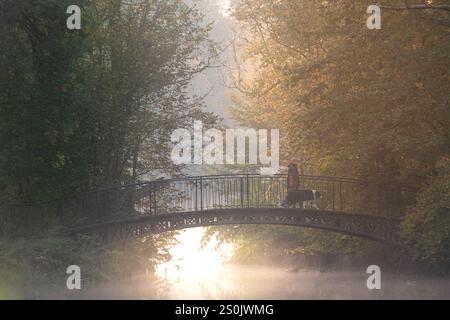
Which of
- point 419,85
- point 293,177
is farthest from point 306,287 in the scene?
point 419,85

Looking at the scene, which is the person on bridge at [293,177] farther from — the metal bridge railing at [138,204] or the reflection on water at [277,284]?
the reflection on water at [277,284]

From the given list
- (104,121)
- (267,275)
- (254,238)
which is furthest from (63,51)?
(254,238)

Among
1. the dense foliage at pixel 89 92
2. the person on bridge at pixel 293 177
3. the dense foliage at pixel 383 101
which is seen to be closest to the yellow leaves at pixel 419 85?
the dense foliage at pixel 383 101

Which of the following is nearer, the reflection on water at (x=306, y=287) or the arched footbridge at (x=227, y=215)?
the reflection on water at (x=306, y=287)

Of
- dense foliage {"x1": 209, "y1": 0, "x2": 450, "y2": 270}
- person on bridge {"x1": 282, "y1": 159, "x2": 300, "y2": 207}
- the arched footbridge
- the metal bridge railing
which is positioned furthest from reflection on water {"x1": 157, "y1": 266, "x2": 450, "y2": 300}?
person on bridge {"x1": 282, "y1": 159, "x2": 300, "y2": 207}

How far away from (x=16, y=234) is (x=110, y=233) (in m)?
3.33

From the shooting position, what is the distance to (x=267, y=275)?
34.8 m

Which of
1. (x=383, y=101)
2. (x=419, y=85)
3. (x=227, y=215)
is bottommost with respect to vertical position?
(x=227, y=215)

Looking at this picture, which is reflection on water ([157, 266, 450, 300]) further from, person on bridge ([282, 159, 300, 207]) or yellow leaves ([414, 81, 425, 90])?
yellow leaves ([414, 81, 425, 90])

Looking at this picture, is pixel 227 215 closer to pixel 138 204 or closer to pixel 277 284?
pixel 277 284

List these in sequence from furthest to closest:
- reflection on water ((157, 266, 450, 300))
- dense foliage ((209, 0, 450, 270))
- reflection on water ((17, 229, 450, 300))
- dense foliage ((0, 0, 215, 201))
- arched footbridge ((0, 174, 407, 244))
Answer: arched footbridge ((0, 174, 407, 244)) < dense foliage ((0, 0, 215, 201)) < dense foliage ((209, 0, 450, 270)) < reflection on water ((157, 266, 450, 300)) < reflection on water ((17, 229, 450, 300))

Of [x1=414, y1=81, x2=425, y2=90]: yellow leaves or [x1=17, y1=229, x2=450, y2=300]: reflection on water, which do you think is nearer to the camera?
[x1=17, y1=229, x2=450, y2=300]: reflection on water

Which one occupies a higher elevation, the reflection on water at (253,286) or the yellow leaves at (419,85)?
the yellow leaves at (419,85)
